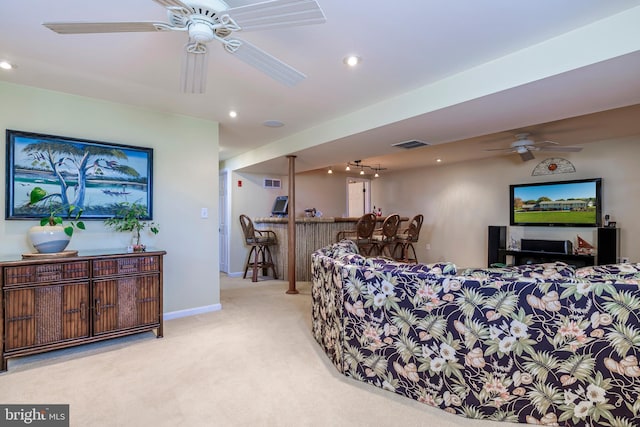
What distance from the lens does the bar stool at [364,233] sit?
17.3ft

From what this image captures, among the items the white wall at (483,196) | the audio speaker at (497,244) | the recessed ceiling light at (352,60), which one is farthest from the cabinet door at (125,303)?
the white wall at (483,196)

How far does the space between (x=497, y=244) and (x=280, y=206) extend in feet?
13.7

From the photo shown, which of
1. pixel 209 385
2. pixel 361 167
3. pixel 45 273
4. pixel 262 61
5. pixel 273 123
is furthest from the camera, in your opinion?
Result: pixel 361 167

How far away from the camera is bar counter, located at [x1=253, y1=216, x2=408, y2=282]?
18.5 feet

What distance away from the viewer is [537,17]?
185 centimetres

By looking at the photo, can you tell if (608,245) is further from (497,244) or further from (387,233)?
(387,233)

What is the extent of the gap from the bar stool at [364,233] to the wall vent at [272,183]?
5.97 feet

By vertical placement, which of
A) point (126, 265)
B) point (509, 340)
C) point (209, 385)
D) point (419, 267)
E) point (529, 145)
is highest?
point (529, 145)

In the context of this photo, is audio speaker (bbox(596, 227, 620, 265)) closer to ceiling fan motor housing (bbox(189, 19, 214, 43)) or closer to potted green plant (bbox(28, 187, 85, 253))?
ceiling fan motor housing (bbox(189, 19, 214, 43))

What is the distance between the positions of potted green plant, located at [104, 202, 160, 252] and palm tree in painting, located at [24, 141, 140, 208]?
304 millimetres

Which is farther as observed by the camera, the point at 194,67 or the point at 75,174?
the point at 75,174

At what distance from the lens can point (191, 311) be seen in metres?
3.69

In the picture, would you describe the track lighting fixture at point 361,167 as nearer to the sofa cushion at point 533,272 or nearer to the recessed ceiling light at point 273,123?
the recessed ceiling light at point 273,123

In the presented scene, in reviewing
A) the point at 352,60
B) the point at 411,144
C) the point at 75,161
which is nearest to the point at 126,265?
the point at 75,161
